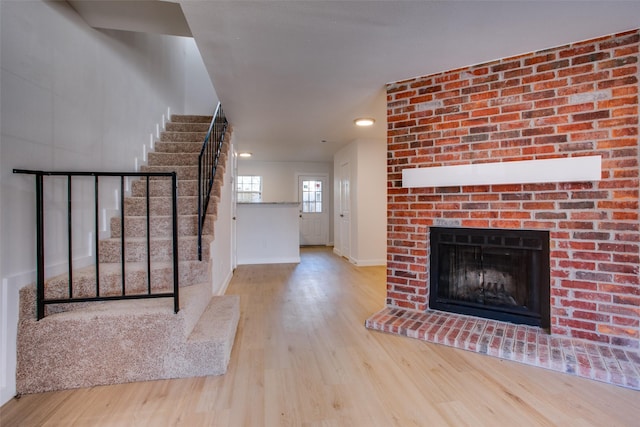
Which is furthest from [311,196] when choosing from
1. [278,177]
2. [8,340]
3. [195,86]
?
[8,340]

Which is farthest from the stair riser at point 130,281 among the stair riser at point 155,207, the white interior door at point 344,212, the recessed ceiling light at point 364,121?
the white interior door at point 344,212

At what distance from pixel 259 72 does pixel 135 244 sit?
1693mm

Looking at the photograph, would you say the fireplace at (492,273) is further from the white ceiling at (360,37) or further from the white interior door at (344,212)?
the white interior door at (344,212)

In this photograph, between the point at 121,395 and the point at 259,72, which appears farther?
the point at 259,72

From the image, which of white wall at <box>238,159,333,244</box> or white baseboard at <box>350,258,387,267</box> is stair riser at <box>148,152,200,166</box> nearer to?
white baseboard at <box>350,258,387,267</box>

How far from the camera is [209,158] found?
3.25 m

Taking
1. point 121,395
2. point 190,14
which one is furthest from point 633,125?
point 121,395

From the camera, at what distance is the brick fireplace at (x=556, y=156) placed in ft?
6.38

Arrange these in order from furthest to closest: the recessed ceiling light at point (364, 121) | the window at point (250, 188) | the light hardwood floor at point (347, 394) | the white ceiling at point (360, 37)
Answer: the window at point (250, 188) < the recessed ceiling light at point (364, 121) < the white ceiling at point (360, 37) < the light hardwood floor at point (347, 394)

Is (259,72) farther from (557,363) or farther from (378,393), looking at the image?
(557,363)

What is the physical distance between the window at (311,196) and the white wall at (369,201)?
276 centimetres

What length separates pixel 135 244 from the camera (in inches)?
94.6

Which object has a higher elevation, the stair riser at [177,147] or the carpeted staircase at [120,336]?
the stair riser at [177,147]

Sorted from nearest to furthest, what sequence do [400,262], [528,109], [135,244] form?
[528,109], [135,244], [400,262]
